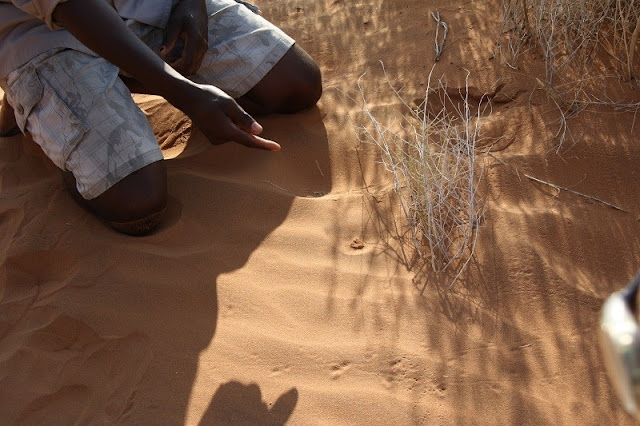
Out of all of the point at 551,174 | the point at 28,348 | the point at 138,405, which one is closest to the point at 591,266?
the point at 551,174

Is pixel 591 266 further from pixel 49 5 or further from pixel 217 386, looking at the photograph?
pixel 49 5

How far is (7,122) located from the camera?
2.82m

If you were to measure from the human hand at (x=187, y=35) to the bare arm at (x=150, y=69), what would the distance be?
0.46 m

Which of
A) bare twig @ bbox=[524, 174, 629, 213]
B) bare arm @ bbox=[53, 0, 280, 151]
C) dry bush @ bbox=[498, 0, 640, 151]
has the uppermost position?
bare arm @ bbox=[53, 0, 280, 151]

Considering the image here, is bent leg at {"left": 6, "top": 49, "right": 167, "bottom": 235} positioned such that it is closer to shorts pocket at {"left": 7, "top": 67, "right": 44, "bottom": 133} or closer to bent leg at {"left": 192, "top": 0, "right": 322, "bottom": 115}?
shorts pocket at {"left": 7, "top": 67, "right": 44, "bottom": 133}

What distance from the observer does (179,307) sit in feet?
6.88

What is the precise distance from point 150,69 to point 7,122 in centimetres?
108

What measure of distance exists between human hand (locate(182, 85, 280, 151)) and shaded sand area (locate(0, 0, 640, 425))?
0.36 meters

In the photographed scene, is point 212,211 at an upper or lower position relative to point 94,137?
lower

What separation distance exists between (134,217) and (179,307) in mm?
384

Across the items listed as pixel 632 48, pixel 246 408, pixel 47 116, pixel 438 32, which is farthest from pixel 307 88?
pixel 246 408

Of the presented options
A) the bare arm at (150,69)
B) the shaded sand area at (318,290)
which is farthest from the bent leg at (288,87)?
the bare arm at (150,69)

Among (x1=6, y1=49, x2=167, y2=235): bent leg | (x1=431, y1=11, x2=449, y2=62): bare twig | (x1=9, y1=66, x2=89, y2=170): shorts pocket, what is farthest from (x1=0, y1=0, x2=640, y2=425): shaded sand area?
(x1=431, y1=11, x2=449, y2=62): bare twig

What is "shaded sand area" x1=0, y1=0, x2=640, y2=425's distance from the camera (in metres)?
1.82
